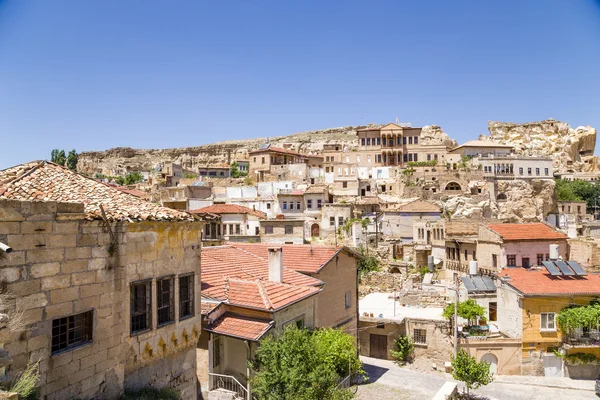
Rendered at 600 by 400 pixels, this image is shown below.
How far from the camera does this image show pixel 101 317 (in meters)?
8.85

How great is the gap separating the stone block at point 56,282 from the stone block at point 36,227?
2.83 feet

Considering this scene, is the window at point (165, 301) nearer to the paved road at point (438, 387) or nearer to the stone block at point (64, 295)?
the stone block at point (64, 295)

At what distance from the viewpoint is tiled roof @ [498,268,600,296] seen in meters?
25.3

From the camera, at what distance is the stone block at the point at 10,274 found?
7.03m

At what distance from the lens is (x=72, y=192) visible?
32.2 feet

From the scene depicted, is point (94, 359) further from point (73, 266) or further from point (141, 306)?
point (73, 266)

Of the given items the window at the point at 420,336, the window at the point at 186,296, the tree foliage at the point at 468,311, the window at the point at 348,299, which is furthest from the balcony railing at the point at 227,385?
the tree foliage at the point at 468,311

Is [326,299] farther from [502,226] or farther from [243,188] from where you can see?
[243,188]

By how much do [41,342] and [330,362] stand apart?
30.3ft

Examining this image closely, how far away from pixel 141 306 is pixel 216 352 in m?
5.00

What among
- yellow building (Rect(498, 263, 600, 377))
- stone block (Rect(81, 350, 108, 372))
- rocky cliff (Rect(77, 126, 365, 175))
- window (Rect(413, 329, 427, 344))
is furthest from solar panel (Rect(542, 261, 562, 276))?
rocky cliff (Rect(77, 126, 365, 175))

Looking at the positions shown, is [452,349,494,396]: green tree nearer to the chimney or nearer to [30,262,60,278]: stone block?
the chimney

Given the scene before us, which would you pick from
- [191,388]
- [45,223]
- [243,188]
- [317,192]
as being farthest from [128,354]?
[243,188]

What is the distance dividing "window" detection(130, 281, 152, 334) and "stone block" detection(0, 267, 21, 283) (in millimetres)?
2674
